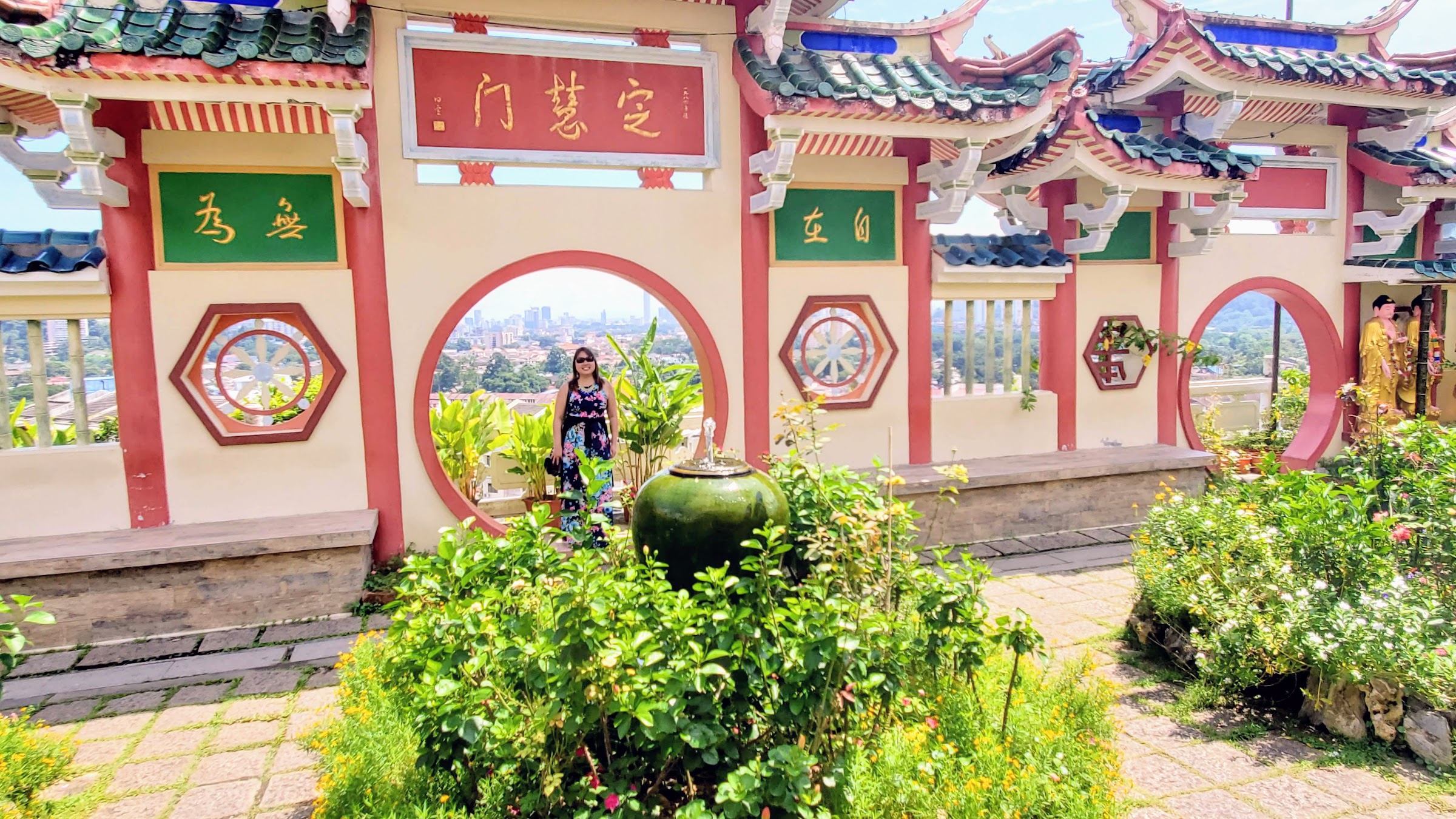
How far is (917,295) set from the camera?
7340mm

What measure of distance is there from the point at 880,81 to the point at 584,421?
10.9ft

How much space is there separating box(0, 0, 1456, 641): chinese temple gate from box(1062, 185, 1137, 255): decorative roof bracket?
A: 29 millimetres

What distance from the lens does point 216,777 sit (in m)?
3.72

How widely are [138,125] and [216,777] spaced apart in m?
4.11

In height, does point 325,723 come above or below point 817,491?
below

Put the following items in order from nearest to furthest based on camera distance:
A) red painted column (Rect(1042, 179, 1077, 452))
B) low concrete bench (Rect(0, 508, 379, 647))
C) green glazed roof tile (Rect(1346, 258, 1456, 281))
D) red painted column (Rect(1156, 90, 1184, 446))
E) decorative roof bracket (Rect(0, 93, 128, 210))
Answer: decorative roof bracket (Rect(0, 93, 128, 210)), low concrete bench (Rect(0, 508, 379, 647)), red painted column (Rect(1042, 179, 1077, 452)), red painted column (Rect(1156, 90, 1184, 446)), green glazed roof tile (Rect(1346, 258, 1456, 281))

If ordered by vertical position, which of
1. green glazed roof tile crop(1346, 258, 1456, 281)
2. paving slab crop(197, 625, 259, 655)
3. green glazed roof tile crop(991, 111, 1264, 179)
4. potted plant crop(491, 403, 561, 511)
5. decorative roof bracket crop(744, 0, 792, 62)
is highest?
decorative roof bracket crop(744, 0, 792, 62)

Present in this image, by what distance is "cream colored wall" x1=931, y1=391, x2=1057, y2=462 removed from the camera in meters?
7.66

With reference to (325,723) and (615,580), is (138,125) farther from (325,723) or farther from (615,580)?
(615,580)

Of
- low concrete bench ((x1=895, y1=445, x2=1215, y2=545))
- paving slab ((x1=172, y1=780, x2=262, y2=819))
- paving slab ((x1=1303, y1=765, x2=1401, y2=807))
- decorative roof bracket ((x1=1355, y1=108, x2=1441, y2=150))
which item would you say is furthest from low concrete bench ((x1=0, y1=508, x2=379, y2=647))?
decorative roof bracket ((x1=1355, y1=108, x2=1441, y2=150))

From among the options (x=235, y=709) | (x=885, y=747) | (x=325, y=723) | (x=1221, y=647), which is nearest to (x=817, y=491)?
(x=885, y=747)

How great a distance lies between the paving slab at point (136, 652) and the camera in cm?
499

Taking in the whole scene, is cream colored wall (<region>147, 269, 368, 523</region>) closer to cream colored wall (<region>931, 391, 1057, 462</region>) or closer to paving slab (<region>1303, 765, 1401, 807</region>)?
cream colored wall (<region>931, 391, 1057, 462</region>)

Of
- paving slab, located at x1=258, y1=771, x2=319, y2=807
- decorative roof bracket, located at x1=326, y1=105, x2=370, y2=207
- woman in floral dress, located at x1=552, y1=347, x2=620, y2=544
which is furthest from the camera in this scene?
woman in floral dress, located at x1=552, y1=347, x2=620, y2=544
